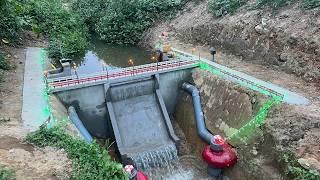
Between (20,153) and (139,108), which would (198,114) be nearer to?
(139,108)

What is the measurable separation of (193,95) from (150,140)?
405 cm

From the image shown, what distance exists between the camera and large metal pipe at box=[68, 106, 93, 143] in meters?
18.0

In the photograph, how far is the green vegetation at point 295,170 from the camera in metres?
14.0

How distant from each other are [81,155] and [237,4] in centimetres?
2093

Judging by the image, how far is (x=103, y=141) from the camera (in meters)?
21.5

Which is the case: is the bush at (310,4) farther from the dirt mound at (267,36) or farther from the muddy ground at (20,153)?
the muddy ground at (20,153)

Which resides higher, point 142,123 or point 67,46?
point 67,46

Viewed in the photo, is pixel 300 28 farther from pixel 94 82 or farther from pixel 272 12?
pixel 94 82

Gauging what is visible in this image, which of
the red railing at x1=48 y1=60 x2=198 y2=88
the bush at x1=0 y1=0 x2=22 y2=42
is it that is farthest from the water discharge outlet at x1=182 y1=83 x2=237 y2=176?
the bush at x1=0 y1=0 x2=22 y2=42

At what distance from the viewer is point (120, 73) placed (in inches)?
854

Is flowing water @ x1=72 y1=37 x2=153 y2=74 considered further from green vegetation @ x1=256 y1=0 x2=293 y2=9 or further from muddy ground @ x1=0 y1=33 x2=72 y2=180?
muddy ground @ x1=0 y1=33 x2=72 y2=180

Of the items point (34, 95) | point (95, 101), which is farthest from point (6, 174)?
point (95, 101)

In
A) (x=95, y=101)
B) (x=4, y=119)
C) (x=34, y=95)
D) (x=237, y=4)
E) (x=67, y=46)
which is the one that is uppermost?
(x=237, y=4)

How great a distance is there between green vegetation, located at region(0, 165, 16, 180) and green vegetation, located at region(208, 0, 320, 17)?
68.4ft
